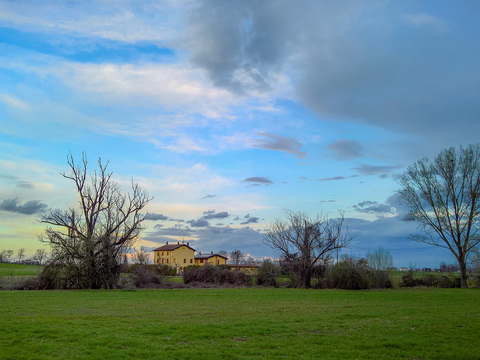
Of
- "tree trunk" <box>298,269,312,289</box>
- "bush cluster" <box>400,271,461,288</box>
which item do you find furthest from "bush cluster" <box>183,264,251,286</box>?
"bush cluster" <box>400,271,461,288</box>

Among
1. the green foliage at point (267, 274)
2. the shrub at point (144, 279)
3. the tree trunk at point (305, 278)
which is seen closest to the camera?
the shrub at point (144, 279)

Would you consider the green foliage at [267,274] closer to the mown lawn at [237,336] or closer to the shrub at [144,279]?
the shrub at [144,279]

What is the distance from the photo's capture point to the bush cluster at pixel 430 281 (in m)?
37.0

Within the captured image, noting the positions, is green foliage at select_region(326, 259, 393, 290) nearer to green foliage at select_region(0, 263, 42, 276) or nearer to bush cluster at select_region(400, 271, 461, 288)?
bush cluster at select_region(400, 271, 461, 288)

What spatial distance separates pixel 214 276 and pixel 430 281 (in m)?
23.5

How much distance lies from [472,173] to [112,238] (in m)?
36.8

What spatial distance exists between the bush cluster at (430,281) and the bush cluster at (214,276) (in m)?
17.2

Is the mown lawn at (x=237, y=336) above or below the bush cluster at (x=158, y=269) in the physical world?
below

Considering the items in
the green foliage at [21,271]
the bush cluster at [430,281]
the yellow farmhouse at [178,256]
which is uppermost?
the yellow farmhouse at [178,256]

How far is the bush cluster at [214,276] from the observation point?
139ft

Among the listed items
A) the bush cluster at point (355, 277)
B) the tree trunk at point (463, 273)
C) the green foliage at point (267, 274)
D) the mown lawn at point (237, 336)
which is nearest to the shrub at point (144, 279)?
the green foliage at point (267, 274)

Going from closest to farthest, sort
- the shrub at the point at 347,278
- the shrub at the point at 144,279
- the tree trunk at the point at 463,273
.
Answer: the shrub at the point at 347,278 → the shrub at the point at 144,279 → the tree trunk at the point at 463,273

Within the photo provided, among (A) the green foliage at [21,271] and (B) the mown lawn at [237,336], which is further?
(A) the green foliage at [21,271]

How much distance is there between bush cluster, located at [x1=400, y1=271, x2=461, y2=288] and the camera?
1457 inches
